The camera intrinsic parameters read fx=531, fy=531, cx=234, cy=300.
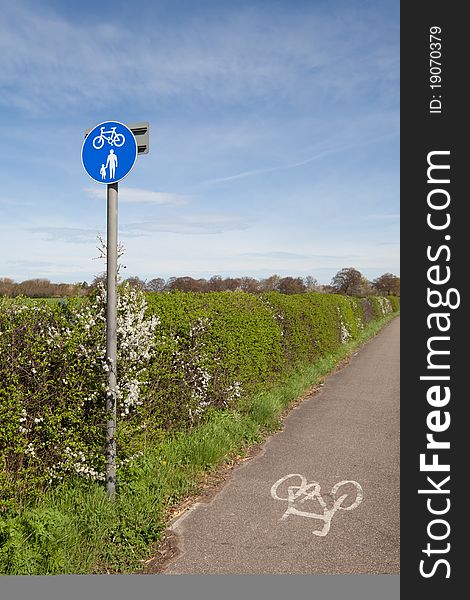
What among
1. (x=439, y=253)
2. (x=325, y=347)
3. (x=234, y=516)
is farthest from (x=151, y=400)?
(x=325, y=347)

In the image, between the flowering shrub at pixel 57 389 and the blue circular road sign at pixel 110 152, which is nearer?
the flowering shrub at pixel 57 389

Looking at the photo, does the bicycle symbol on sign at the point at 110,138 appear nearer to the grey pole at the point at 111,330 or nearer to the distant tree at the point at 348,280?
the grey pole at the point at 111,330

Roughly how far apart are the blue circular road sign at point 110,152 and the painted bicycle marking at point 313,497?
3.32m

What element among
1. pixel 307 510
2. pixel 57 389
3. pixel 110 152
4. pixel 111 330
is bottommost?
pixel 307 510

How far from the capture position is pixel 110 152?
4648mm

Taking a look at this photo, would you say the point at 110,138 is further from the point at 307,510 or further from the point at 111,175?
the point at 307,510

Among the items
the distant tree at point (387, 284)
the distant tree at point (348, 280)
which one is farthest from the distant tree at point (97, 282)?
the distant tree at point (387, 284)

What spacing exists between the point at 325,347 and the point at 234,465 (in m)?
8.81

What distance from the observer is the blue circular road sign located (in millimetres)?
4629

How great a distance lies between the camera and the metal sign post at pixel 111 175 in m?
4.61

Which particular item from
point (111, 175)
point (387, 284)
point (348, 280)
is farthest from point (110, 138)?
point (387, 284)

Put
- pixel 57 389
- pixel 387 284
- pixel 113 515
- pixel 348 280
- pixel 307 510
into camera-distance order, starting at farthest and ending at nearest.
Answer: pixel 387 284 < pixel 348 280 < pixel 307 510 < pixel 57 389 < pixel 113 515

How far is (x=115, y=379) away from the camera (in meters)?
4.67

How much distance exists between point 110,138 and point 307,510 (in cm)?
374
